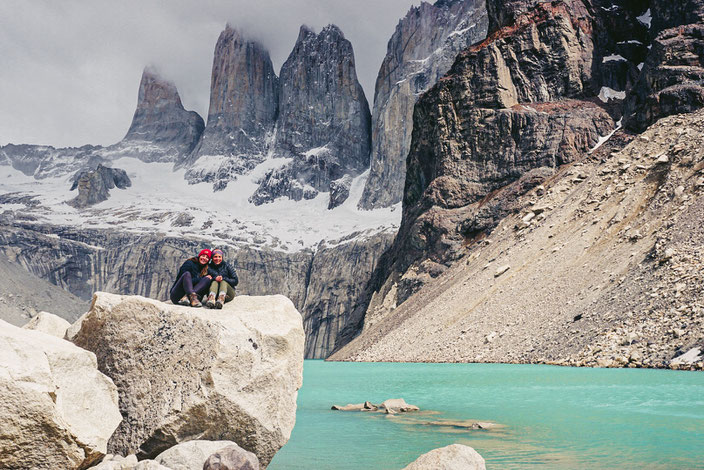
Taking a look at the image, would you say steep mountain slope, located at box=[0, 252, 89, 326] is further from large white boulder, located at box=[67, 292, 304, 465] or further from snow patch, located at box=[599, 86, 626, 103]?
snow patch, located at box=[599, 86, 626, 103]

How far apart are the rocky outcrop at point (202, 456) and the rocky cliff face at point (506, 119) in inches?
2109

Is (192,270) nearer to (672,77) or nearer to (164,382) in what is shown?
(164,382)

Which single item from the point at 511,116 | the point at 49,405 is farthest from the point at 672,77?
the point at 49,405

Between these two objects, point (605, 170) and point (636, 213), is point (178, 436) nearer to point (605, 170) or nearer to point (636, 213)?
point (636, 213)

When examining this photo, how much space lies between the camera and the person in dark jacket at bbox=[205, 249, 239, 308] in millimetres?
9211

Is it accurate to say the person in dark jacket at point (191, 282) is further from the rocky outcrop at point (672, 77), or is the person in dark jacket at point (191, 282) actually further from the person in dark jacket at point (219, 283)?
the rocky outcrop at point (672, 77)

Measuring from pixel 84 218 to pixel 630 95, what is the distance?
166 metres

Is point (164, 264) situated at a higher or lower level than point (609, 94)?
lower

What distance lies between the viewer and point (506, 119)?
66.0 metres

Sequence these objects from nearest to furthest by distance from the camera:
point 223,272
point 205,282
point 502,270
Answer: point 205,282 → point 223,272 → point 502,270

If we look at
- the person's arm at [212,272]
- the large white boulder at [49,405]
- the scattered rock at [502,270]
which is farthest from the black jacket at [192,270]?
the scattered rock at [502,270]

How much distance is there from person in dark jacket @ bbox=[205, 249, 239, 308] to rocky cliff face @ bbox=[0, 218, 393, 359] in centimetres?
13506

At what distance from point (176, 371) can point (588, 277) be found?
104 ft

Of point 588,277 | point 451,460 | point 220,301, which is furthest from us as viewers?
point 588,277
